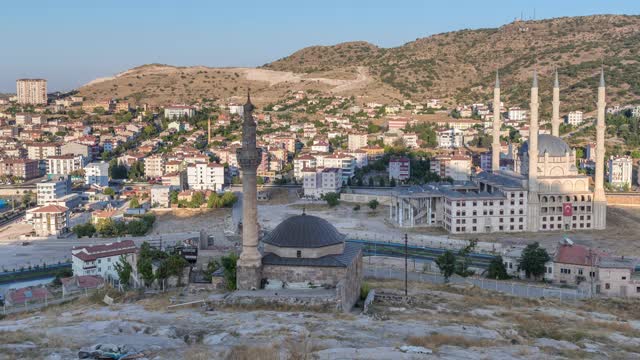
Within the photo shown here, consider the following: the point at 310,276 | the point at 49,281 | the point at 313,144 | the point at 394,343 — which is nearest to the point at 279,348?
the point at 394,343

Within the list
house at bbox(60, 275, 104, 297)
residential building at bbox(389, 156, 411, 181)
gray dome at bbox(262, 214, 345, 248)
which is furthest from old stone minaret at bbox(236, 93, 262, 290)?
residential building at bbox(389, 156, 411, 181)

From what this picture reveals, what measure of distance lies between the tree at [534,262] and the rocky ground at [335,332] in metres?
6.76

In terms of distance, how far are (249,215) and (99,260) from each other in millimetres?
12852

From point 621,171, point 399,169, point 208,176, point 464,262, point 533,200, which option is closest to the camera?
point 464,262

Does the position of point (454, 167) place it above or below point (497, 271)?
above

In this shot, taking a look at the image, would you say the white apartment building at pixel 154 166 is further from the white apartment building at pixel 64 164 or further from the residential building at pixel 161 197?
the residential building at pixel 161 197

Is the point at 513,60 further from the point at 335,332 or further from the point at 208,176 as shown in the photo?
the point at 335,332

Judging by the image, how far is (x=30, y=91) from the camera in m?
113

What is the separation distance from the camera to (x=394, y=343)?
16.5 m

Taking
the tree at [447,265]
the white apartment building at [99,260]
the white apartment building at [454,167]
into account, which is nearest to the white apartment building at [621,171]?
the white apartment building at [454,167]

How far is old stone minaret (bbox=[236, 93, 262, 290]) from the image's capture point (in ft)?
71.0

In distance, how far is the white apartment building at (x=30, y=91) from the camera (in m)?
113

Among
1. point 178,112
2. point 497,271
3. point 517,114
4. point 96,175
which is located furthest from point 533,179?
point 178,112

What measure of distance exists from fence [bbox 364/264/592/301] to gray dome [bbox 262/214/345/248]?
7.37 m
